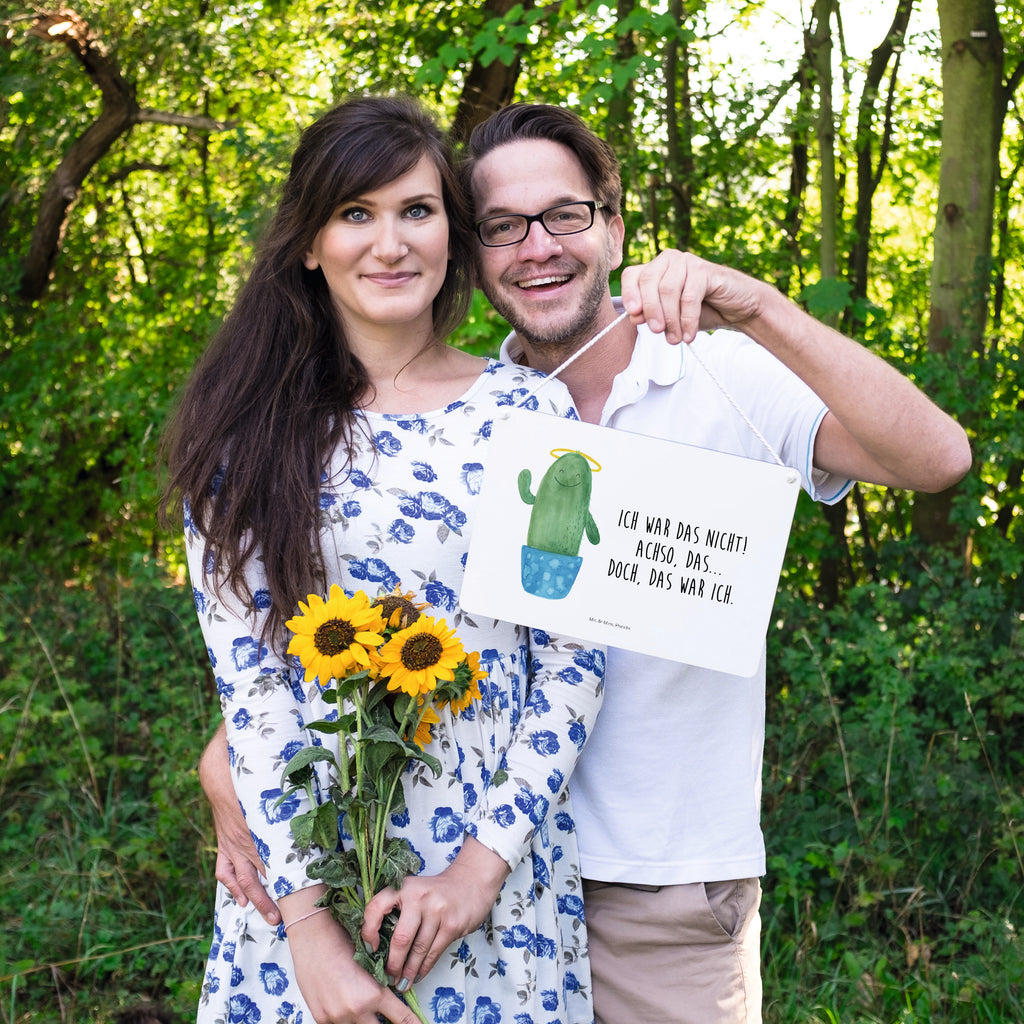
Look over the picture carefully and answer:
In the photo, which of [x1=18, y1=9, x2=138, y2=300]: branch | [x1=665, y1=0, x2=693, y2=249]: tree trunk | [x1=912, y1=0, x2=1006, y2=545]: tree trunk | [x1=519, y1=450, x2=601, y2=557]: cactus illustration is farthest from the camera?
[x1=18, y1=9, x2=138, y2=300]: branch

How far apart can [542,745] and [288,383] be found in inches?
31.6

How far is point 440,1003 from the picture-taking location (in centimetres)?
172

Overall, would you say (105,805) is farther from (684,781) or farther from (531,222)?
(531,222)

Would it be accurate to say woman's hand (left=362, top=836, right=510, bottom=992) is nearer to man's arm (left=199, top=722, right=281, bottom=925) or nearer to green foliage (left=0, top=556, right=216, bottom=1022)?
man's arm (left=199, top=722, right=281, bottom=925)

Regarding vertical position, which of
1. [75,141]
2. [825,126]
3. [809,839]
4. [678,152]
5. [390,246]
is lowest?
[809,839]

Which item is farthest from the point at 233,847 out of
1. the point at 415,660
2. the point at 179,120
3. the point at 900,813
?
the point at 179,120

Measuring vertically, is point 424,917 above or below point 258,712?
below

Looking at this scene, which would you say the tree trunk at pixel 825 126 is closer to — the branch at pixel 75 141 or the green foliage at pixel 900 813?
the green foliage at pixel 900 813

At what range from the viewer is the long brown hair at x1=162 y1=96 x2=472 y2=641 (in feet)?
5.89

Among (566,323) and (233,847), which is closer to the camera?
(233,847)

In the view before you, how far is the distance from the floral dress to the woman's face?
216 mm

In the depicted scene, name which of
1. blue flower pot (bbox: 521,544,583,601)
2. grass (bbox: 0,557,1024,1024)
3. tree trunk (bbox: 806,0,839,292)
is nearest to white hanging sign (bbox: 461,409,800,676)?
blue flower pot (bbox: 521,544,583,601)

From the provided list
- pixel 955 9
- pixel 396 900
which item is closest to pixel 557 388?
pixel 396 900

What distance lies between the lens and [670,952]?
6.41 feet
